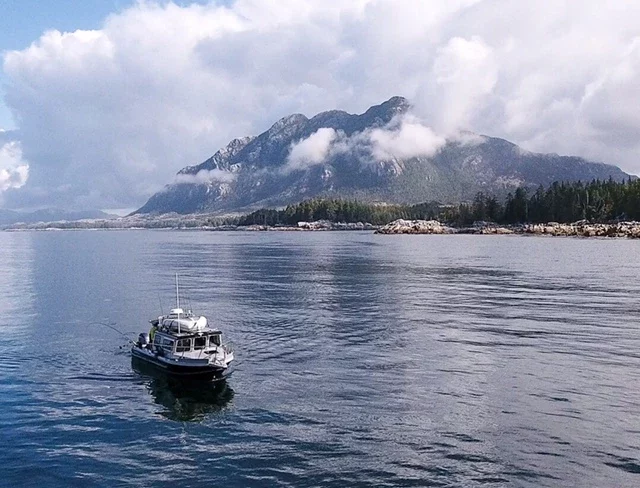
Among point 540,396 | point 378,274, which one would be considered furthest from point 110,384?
point 378,274

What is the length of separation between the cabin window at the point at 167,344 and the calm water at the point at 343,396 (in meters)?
3.38

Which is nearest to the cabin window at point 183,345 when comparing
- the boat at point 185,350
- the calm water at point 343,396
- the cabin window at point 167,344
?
the boat at point 185,350

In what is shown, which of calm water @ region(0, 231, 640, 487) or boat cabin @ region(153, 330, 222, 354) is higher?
boat cabin @ region(153, 330, 222, 354)

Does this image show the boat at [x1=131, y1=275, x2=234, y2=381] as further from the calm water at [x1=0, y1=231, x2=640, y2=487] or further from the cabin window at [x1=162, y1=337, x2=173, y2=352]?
the calm water at [x1=0, y1=231, x2=640, y2=487]

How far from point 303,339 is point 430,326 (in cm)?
1573

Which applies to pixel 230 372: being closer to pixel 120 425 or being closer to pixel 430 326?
pixel 120 425

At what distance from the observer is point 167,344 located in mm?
52812

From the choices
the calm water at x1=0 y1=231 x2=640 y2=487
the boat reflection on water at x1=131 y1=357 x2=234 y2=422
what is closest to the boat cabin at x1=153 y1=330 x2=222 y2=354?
the boat reflection on water at x1=131 y1=357 x2=234 y2=422

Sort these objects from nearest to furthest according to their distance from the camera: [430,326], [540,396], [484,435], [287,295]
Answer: [484,435]
[540,396]
[430,326]
[287,295]

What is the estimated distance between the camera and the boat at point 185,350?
4834cm

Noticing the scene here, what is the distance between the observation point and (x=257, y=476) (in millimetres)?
31672

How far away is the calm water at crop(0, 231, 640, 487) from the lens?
32.6 meters

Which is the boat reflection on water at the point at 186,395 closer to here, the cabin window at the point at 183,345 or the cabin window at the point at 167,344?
the cabin window at the point at 167,344

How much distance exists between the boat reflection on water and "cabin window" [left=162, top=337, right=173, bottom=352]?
2.08 meters
